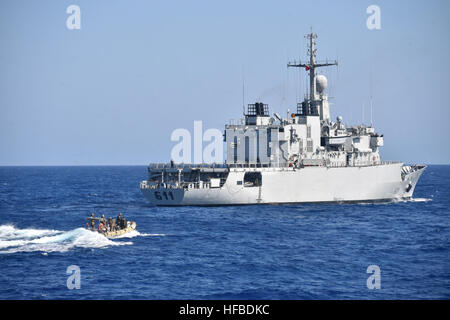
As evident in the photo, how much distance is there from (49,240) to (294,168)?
1062 inches

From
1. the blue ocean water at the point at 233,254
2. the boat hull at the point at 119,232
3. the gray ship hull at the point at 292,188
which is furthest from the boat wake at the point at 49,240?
the gray ship hull at the point at 292,188

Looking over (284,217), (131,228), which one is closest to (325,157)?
(284,217)

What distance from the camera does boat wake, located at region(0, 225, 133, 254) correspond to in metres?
38.1

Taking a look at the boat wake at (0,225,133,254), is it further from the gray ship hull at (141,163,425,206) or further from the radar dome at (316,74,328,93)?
the radar dome at (316,74,328,93)

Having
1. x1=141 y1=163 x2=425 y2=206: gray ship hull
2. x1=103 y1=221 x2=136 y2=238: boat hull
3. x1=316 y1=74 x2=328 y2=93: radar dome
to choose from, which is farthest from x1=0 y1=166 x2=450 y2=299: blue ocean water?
x1=316 y1=74 x2=328 y2=93: radar dome

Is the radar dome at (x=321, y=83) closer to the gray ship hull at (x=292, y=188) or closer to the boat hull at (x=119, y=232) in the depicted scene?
the gray ship hull at (x=292, y=188)

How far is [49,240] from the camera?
4056cm

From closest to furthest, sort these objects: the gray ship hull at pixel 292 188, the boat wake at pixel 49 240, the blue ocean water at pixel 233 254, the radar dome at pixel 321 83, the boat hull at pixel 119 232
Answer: the blue ocean water at pixel 233 254, the boat wake at pixel 49 240, the boat hull at pixel 119 232, the gray ship hull at pixel 292 188, the radar dome at pixel 321 83

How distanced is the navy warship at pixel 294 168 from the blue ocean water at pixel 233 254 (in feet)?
6.76

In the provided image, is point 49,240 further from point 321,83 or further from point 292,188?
point 321,83

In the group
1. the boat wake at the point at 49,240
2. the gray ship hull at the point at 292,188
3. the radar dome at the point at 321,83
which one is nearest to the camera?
the boat wake at the point at 49,240

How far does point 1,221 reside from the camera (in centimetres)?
5181

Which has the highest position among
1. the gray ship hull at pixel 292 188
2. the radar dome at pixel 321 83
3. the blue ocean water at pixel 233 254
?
the radar dome at pixel 321 83

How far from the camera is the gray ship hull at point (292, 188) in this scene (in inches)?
2253
